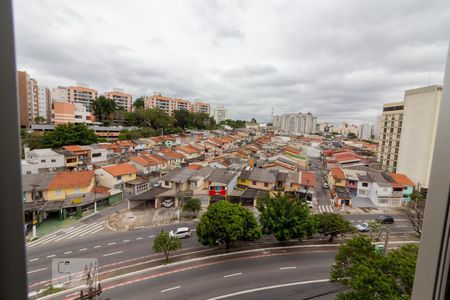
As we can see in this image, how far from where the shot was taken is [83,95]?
51.2 ft

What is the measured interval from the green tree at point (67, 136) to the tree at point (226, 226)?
963cm

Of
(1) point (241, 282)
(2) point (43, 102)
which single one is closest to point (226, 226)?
(1) point (241, 282)

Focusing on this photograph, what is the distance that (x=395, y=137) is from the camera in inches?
357

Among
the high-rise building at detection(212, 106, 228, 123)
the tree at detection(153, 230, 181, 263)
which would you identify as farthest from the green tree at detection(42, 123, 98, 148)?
the high-rise building at detection(212, 106, 228, 123)

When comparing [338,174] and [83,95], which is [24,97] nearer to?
[338,174]

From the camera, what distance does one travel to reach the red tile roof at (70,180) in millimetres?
6118

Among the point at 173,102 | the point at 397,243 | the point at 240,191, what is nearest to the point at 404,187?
the point at 397,243

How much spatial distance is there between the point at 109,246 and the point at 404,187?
9.70 meters

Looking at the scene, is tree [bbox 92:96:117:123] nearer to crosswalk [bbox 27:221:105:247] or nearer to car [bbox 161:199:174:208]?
car [bbox 161:199:174:208]

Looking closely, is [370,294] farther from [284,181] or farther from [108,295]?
[284,181]

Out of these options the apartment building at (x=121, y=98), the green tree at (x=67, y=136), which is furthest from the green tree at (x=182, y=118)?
the green tree at (x=67, y=136)

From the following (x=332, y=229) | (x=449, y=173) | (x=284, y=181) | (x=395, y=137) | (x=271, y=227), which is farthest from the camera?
(x=395, y=137)

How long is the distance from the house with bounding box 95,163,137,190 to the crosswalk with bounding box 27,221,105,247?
1934 mm

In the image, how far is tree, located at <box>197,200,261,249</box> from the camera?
4227 mm
